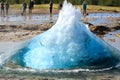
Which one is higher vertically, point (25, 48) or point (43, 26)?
point (25, 48)

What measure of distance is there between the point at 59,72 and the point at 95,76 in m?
1.14

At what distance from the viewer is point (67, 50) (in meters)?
14.1

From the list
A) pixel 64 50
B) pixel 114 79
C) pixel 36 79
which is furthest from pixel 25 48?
pixel 114 79

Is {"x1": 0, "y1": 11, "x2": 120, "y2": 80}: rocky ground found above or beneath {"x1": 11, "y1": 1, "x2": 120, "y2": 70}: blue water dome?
beneath

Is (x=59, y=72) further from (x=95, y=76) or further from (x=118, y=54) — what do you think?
(x=118, y=54)

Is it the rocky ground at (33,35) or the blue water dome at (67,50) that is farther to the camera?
the blue water dome at (67,50)

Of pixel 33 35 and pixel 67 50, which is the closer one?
pixel 67 50

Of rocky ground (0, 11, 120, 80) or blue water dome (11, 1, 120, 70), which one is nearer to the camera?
rocky ground (0, 11, 120, 80)

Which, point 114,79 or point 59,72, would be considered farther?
point 59,72

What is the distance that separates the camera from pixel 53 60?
1397 centimetres

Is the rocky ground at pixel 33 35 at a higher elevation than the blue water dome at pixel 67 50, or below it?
below

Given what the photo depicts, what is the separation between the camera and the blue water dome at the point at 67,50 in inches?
550

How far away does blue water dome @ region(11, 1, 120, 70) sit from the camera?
14.0m

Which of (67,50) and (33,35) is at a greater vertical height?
(67,50)
